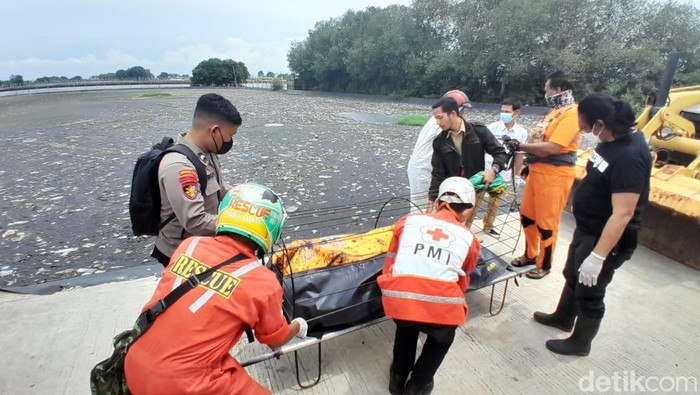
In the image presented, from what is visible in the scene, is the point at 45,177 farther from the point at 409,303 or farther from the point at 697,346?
the point at 697,346

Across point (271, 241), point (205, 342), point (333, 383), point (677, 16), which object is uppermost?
point (677, 16)

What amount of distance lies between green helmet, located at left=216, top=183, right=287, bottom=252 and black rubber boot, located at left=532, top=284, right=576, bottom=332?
2281 mm

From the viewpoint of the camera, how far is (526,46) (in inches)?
872

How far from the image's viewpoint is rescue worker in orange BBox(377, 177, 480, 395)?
1811mm

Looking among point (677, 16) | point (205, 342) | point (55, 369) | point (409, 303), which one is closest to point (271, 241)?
point (205, 342)

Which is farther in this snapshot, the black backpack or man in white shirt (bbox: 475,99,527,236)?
man in white shirt (bbox: 475,99,527,236)

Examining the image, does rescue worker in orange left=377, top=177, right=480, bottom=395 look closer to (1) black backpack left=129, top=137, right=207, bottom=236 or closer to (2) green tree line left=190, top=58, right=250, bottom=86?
(1) black backpack left=129, top=137, right=207, bottom=236

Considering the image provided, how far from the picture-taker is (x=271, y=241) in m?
1.53

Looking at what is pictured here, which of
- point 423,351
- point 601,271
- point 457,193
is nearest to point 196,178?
point 457,193

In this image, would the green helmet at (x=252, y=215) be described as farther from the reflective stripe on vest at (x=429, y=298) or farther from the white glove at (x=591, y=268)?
the white glove at (x=591, y=268)

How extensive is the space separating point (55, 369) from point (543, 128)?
412cm

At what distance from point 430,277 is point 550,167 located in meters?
1.94

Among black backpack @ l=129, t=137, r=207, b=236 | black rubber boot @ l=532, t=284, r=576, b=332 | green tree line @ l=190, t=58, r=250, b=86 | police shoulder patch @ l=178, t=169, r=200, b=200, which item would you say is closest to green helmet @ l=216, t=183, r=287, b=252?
police shoulder patch @ l=178, t=169, r=200, b=200

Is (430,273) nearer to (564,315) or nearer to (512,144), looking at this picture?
(564,315)
